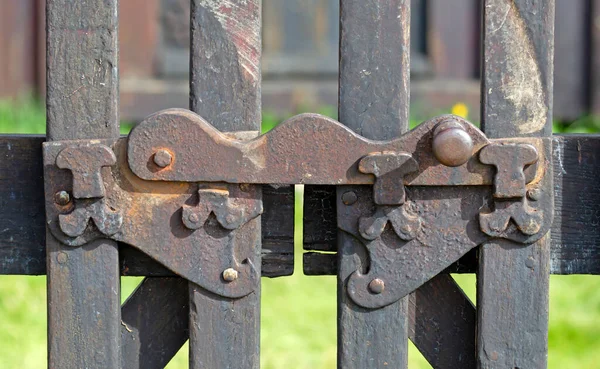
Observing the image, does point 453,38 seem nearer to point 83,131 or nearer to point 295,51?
point 295,51

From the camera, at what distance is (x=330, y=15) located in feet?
18.4

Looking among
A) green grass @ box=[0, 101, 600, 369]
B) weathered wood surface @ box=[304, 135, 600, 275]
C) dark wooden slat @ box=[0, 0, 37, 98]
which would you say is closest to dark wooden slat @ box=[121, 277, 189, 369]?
weathered wood surface @ box=[304, 135, 600, 275]

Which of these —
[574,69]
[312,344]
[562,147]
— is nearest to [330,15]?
[574,69]

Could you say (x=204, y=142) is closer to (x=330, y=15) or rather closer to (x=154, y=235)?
(x=154, y=235)

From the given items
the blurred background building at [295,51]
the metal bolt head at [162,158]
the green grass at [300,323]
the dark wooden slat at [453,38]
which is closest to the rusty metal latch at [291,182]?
the metal bolt head at [162,158]

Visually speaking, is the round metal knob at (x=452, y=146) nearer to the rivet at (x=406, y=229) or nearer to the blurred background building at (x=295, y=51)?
the rivet at (x=406, y=229)

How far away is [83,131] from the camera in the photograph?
1406mm

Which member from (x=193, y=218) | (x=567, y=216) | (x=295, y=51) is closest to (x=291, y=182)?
(x=193, y=218)

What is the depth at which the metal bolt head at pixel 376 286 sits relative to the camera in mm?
1407

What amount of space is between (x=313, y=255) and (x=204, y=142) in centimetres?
30

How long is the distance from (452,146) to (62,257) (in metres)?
0.69

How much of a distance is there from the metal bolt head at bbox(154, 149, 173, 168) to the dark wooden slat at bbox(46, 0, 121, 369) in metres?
0.10

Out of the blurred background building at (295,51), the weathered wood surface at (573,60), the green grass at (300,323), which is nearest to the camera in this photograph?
the green grass at (300,323)

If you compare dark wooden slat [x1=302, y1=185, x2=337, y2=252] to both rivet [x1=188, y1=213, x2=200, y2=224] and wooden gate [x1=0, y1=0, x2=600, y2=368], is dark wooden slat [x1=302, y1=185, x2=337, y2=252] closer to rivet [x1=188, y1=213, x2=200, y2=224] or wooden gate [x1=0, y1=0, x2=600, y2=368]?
wooden gate [x1=0, y1=0, x2=600, y2=368]
